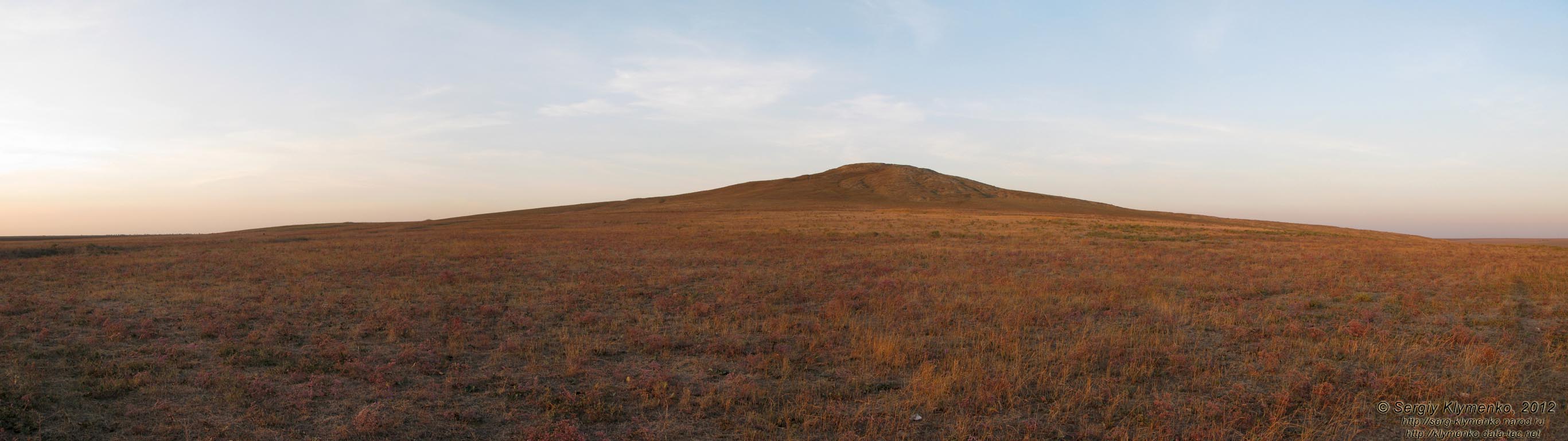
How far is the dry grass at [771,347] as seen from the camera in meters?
7.53

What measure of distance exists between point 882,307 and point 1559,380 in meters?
10.1

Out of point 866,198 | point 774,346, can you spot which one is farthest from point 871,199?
point 774,346

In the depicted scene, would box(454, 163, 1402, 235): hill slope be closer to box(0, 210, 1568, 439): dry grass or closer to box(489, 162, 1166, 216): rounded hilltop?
box(489, 162, 1166, 216): rounded hilltop

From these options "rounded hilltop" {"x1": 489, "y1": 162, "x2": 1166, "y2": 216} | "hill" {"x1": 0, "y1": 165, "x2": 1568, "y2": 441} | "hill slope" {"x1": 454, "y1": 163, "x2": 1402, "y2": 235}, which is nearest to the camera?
"hill" {"x1": 0, "y1": 165, "x2": 1568, "y2": 441}

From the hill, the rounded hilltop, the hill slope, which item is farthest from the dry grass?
the rounded hilltop

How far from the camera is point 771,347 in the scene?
1121 centimetres

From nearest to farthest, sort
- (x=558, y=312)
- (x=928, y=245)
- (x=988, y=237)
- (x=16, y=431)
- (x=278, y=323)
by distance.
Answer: (x=16, y=431), (x=278, y=323), (x=558, y=312), (x=928, y=245), (x=988, y=237)

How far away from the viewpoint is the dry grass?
7.53 metres

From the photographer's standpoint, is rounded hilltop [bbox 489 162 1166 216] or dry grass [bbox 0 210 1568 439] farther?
rounded hilltop [bbox 489 162 1166 216]

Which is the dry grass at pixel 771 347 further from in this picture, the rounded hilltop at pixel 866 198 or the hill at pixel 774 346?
the rounded hilltop at pixel 866 198

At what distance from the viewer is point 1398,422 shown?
7.37 m

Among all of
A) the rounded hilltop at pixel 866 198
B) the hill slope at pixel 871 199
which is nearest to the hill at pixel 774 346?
the hill slope at pixel 871 199

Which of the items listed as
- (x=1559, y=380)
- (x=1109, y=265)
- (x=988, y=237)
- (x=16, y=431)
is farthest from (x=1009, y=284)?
(x=988, y=237)

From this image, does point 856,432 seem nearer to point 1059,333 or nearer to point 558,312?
point 1059,333
